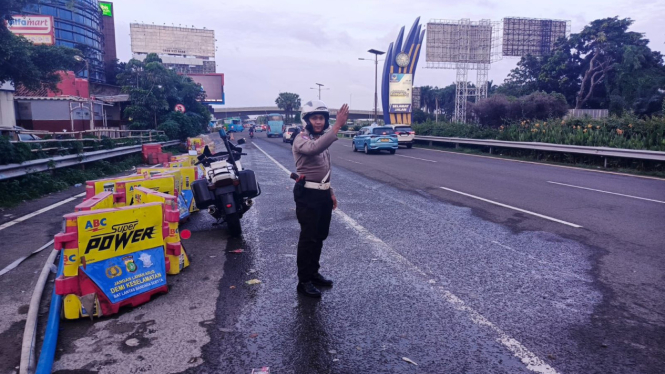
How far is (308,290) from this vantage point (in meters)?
4.75

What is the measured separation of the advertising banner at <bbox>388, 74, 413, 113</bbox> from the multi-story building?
55.6 metres

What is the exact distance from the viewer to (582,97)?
53344mm

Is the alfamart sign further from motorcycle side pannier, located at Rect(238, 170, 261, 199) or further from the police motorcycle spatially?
motorcycle side pannier, located at Rect(238, 170, 261, 199)

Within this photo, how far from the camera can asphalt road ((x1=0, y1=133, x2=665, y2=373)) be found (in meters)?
3.49

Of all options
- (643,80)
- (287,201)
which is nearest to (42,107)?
(287,201)

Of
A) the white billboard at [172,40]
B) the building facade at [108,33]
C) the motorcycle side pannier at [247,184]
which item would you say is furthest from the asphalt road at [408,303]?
the white billboard at [172,40]

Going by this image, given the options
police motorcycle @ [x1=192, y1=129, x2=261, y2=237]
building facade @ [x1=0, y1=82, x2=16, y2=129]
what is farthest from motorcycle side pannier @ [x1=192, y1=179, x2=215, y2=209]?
building facade @ [x1=0, y1=82, x2=16, y2=129]

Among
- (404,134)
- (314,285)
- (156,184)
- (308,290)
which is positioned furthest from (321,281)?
(404,134)

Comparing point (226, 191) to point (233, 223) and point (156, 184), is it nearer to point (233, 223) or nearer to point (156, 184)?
point (233, 223)

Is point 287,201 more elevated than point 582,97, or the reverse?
point 582,97

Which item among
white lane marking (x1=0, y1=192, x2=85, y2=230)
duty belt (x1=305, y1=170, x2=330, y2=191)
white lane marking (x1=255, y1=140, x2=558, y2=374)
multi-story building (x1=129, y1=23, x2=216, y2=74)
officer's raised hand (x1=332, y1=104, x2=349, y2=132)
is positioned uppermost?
multi-story building (x1=129, y1=23, x2=216, y2=74)

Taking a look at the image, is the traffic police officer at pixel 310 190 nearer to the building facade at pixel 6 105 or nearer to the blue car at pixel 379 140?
the blue car at pixel 379 140

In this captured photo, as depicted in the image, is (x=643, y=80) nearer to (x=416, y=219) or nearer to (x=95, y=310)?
(x=416, y=219)

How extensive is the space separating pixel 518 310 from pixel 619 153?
1498 centimetres
